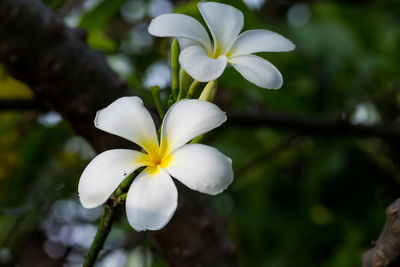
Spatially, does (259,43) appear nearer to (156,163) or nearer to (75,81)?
(156,163)

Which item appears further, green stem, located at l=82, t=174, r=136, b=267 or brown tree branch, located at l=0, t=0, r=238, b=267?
brown tree branch, located at l=0, t=0, r=238, b=267

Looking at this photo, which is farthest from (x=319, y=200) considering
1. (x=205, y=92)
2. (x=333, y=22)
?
(x=205, y=92)

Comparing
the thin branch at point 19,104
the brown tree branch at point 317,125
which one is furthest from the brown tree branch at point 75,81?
the brown tree branch at point 317,125

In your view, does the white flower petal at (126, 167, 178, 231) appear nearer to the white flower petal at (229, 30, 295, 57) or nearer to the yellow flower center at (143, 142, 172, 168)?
the yellow flower center at (143, 142, 172, 168)

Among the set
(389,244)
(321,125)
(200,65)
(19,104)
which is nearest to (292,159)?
(321,125)

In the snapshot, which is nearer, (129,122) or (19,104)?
(129,122)

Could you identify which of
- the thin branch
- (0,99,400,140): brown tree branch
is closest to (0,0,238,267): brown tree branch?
the thin branch

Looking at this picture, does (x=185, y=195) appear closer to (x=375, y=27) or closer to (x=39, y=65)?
(x=39, y=65)
